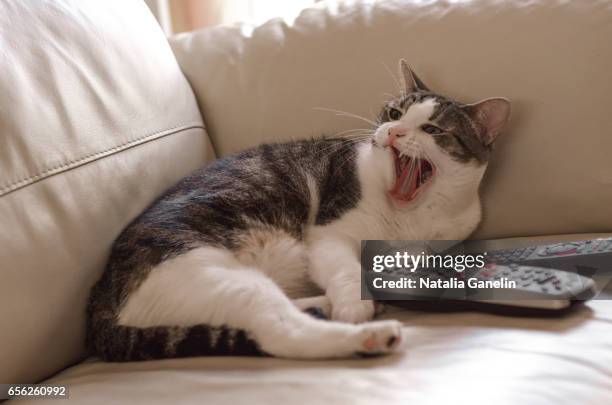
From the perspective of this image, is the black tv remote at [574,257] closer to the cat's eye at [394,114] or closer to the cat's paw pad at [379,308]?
the cat's paw pad at [379,308]

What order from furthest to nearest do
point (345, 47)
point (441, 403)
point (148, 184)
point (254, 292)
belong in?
point (345, 47) → point (148, 184) → point (254, 292) → point (441, 403)

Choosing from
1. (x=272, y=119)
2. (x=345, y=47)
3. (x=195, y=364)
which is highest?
(x=345, y=47)

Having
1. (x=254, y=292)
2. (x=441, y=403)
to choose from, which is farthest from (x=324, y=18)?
(x=441, y=403)

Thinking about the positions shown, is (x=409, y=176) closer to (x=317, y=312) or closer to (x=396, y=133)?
(x=396, y=133)

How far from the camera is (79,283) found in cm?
104

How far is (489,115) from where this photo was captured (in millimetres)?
1273

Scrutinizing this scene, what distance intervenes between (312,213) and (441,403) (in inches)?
27.0

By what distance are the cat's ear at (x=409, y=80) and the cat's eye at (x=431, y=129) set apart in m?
0.09

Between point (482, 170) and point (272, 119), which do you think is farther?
point (272, 119)

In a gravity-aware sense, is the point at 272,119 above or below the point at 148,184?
above

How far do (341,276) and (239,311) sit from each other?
0.85 feet

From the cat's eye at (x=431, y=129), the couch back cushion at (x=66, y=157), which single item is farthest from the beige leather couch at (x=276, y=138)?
the cat's eye at (x=431, y=129)

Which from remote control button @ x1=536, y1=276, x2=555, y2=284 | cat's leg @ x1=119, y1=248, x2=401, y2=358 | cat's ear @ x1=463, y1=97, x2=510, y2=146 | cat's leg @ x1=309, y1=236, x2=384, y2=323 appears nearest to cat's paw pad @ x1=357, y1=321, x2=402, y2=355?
cat's leg @ x1=119, y1=248, x2=401, y2=358

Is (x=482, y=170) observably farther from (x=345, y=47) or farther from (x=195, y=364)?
(x=195, y=364)
